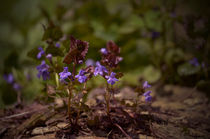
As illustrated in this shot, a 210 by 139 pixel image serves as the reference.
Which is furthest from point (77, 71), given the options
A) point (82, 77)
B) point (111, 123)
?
point (111, 123)

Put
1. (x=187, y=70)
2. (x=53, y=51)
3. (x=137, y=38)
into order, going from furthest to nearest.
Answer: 1. (x=137, y=38)
2. (x=187, y=70)
3. (x=53, y=51)

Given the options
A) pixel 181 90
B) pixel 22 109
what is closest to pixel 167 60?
pixel 181 90

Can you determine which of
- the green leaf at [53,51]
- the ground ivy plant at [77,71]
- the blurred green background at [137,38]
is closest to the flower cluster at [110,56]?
the ground ivy plant at [77,71]

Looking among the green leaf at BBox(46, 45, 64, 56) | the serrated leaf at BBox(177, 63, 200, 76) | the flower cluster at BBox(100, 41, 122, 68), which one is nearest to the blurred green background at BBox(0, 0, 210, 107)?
the serrated leaf at BBox(177, 63, 200, 76)

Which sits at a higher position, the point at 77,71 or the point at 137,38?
the point at 137,38

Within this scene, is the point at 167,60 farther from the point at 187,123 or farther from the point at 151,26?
the point at 187,123

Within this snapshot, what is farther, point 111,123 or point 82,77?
point 111,123

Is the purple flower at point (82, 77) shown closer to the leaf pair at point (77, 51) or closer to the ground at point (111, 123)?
the leaf pair at point (77, 51)

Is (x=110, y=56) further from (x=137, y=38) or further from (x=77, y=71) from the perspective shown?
(x=137, y=38)
